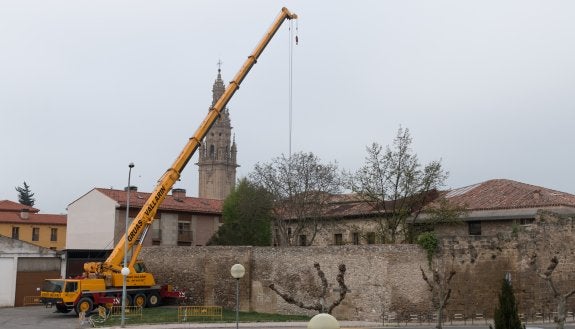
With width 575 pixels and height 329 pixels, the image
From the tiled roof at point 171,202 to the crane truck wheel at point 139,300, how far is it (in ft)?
45.2

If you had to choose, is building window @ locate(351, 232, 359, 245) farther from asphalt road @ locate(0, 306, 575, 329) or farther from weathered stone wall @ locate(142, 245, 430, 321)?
asphalt road @ locate(0, 306, 575, 329)

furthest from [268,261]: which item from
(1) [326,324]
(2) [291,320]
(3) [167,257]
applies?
(1) [326,324]

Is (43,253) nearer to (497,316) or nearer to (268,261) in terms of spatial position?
(268,261)

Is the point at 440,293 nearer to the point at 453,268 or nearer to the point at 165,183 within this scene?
the point at 453,268

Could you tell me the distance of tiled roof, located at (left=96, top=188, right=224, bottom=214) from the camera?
49.5m

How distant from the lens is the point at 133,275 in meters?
35.8

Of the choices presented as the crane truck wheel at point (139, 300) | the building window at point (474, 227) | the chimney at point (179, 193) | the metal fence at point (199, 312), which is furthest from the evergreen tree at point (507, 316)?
the chimney at point (179, 193)

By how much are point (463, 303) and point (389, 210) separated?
10.8m

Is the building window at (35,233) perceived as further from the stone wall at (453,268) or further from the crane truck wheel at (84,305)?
the stone wall at (453,268)

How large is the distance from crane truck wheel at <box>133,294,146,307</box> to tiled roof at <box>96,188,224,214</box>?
45.2 ft

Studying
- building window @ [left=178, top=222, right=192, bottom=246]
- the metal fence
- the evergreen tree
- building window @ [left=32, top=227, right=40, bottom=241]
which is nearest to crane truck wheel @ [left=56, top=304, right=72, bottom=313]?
the metal fence

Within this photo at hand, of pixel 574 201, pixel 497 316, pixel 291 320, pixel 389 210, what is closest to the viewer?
pixel 497 316

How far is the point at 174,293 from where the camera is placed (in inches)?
1484

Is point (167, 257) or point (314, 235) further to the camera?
point (314, 235)
